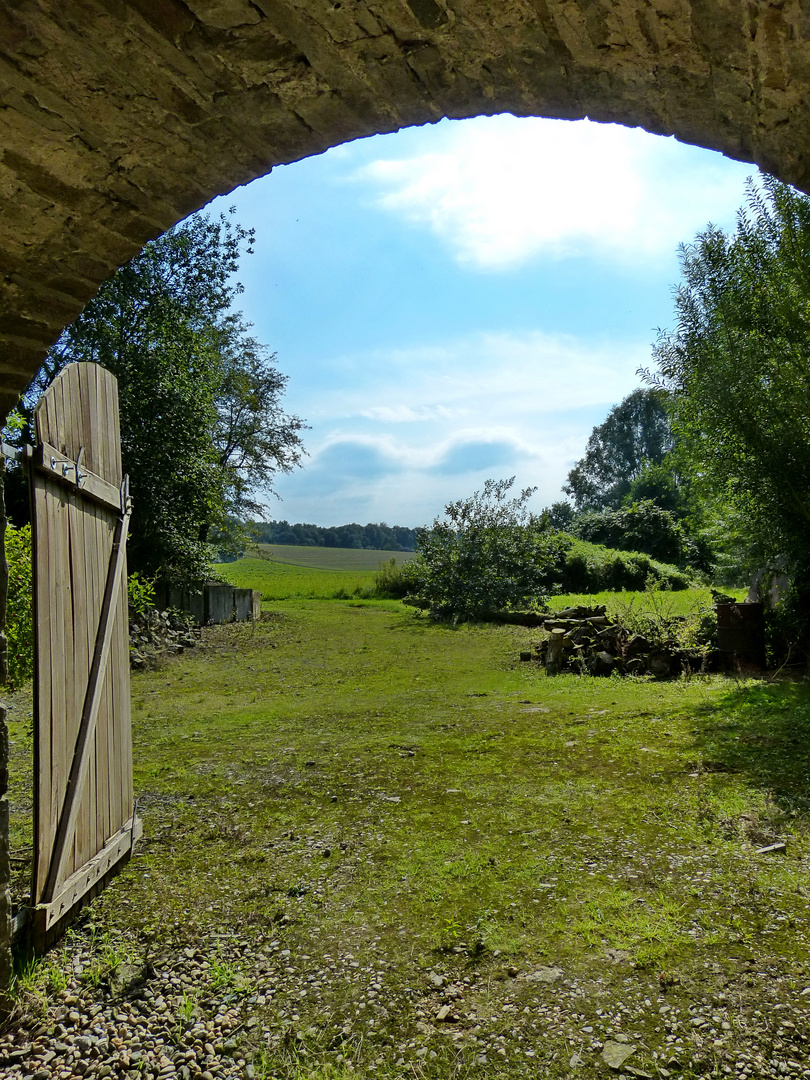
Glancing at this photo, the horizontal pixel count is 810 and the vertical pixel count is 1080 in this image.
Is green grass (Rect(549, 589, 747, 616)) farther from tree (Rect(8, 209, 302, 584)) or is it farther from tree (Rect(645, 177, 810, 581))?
tree (Rect(8, 209, 302, 584))

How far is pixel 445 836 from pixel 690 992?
153 cm

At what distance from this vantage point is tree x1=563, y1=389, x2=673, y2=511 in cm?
4722

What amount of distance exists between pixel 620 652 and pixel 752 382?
385 cm

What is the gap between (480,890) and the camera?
9.94ft

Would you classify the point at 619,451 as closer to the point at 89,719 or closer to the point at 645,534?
the point at 645,534

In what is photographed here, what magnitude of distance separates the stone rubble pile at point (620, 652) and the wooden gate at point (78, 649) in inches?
256

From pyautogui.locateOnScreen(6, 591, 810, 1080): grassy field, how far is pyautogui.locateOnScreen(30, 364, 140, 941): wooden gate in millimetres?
279

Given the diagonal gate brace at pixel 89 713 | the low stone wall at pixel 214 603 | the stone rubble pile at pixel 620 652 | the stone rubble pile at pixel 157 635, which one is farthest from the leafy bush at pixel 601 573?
the diagonal gate brace at pixel 89 713

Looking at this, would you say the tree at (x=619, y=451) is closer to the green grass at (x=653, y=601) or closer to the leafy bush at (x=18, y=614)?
the green grass at (x=653, y=601)

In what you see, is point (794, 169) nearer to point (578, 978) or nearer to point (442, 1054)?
point (578, 978)

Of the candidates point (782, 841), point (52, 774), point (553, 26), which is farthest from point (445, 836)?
point (553, 26)

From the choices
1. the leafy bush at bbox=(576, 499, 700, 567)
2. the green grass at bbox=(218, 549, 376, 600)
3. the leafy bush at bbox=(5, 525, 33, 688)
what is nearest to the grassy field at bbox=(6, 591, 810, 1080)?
the leafy bush at bbox=(5, 525, 33, 688)

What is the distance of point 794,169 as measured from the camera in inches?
80.6

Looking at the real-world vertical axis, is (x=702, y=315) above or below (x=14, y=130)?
above
